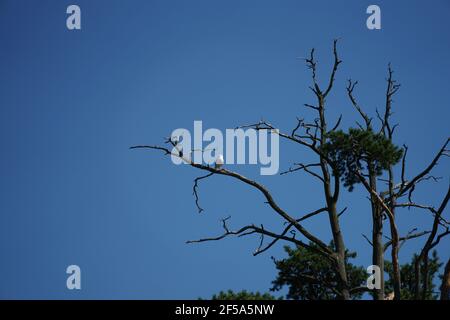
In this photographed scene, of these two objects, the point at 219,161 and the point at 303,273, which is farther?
the point at 303,273

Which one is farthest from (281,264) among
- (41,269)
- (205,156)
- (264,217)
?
(264,217)

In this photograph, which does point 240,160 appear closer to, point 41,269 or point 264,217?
point 41,269

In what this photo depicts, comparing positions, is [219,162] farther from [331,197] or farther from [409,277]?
[409,277]

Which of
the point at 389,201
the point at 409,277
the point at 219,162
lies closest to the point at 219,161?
the point at 219,162

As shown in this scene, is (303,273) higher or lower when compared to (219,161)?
lower

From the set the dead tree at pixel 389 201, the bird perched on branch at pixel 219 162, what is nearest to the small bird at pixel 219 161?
the bird perched on branch at pixel 219 162

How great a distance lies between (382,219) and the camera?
46.0 feet

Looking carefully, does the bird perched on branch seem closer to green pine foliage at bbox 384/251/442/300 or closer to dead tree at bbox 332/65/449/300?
dead tree at bbox 332/65/449/300

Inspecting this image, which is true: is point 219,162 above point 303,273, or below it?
above

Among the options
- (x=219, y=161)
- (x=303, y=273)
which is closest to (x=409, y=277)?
(x=303, y=273)

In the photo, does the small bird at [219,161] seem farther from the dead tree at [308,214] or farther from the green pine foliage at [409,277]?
the green pine foliage at [409,277]

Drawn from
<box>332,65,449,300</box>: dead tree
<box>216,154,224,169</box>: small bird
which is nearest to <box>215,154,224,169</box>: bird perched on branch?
<box>216,154,224,169</box>: small bird

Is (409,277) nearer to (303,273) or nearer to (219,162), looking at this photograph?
(303,273)
